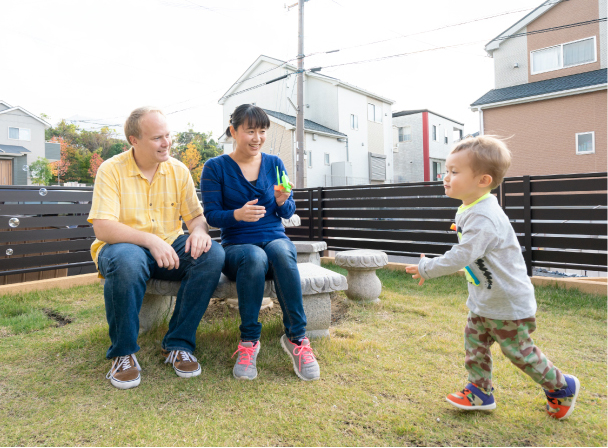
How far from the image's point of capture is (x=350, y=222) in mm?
6531

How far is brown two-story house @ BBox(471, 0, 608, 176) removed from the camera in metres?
13.2

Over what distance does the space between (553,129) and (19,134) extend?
117 feet

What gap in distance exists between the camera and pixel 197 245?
2340 millimetres

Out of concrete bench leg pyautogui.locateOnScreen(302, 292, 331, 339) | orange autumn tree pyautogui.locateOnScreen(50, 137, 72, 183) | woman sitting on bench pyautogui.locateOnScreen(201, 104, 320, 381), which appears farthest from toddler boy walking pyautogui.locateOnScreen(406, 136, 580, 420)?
orange autumn tree pyautogui.locateOnScreen(50, 137, 72, 183)

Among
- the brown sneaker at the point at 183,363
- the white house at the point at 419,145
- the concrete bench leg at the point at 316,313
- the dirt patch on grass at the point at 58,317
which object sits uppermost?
the white house at the point at 419,145

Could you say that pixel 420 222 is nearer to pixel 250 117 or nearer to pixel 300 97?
pixel 250 117

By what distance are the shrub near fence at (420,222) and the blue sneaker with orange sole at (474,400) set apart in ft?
11.2

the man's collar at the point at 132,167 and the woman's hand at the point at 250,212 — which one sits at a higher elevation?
the man's collar at the point at 132,167

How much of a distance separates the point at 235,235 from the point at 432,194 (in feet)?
12.2

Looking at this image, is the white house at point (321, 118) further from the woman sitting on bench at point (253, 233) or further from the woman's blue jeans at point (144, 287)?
the woman's blue jeans at point (144, 287)

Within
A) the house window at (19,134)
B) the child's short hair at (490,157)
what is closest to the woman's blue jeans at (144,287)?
the child's short hair at (490,157)

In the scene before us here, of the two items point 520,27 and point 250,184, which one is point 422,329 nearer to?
point 250,184

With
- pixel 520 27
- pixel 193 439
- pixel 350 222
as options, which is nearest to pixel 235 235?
pixel 193 439

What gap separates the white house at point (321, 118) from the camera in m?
20.8
